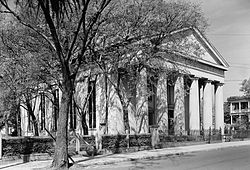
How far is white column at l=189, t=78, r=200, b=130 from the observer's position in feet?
146

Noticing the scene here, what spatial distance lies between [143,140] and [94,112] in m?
9.94

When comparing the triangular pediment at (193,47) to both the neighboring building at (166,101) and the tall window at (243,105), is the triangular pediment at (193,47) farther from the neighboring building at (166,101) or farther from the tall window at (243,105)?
the tall window at (243,105)

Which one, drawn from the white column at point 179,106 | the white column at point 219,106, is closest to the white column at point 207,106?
the white column at point 219,106

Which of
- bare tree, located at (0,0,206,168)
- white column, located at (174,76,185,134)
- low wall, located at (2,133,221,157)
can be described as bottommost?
low wall, located at (2,133,221,157)

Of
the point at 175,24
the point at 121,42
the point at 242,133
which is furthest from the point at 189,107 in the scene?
the point at 121,42

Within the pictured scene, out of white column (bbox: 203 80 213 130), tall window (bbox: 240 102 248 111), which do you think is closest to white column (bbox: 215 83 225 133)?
white column (bbox: 203 80 213 130)

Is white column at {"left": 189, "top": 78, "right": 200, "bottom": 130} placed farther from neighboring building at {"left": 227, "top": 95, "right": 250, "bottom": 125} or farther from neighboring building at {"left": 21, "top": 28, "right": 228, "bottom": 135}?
neighboring building at {"left": 227, "top": 95, "right": 250, "bottom": 125}

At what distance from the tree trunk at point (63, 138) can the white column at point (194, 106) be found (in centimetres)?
2832

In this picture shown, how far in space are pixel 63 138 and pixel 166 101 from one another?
2381 centimetres

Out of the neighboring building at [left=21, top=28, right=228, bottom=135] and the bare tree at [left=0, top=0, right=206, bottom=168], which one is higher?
the bare tree at [left=0, top=0, right=206, bottom=168]

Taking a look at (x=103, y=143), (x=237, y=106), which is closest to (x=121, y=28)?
(x=103, y=143)

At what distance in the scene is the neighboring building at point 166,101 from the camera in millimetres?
35469

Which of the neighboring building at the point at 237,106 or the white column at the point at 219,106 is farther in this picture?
the neighboring building at the point at 237,106

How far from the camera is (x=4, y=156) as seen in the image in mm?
20609
